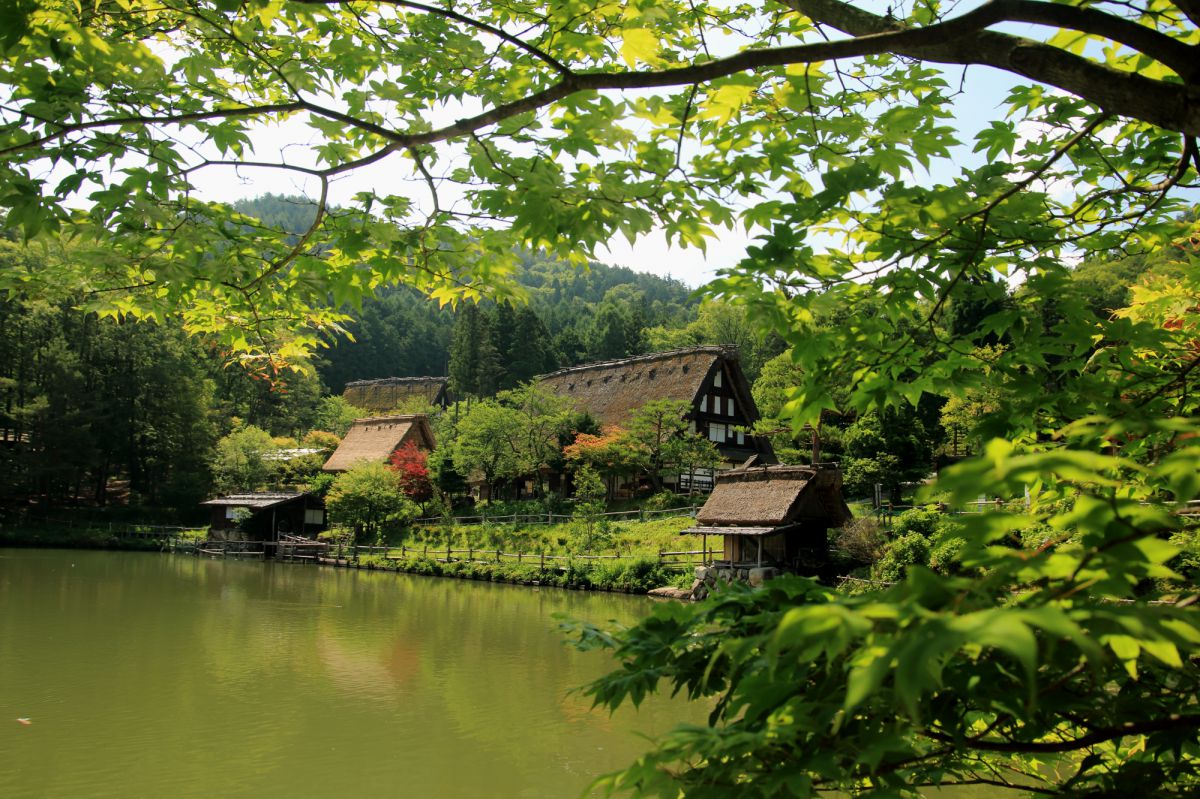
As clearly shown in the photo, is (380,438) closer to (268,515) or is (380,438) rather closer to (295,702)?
(268,515)

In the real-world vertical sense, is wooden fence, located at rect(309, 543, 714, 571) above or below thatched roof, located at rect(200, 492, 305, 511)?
below

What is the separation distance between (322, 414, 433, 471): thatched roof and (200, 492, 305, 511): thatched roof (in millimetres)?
3583

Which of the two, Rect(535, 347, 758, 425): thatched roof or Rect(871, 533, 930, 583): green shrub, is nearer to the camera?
Answer: Rect(871, 533, 930, 583): green shrub

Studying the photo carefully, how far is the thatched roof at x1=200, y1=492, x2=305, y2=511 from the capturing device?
28562 millimetres

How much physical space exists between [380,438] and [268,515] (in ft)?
20.3

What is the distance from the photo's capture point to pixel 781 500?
56.6 ft

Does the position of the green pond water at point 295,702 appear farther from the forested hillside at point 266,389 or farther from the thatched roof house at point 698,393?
the thatched roof house at point 698,393

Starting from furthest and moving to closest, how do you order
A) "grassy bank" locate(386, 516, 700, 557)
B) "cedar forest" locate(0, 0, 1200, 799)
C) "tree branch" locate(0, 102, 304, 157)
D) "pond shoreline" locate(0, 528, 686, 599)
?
1. "grassy bank" locate(386, 516, 700, 557)
2. "pond shoreline" locate(0, 528, 686, 599)
3. "tree branch" locate(0, 102, 304, 157)
4. "cedar forest" locate(0, 0, 1200, 799)

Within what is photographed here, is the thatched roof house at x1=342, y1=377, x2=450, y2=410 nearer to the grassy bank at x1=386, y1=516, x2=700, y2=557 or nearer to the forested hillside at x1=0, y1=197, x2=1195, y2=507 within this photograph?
the forested hillside at x1=0, y1=197, x2=1195, y2=507

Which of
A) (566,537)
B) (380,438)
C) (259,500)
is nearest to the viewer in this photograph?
(566,537)

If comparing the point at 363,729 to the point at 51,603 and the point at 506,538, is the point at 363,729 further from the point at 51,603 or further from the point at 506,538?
the point at 506,538

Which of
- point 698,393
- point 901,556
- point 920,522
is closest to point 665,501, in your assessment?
Result: point 698,393

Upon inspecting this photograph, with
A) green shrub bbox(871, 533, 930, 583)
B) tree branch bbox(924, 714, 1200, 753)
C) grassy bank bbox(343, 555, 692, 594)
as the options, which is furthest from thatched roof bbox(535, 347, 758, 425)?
tree branch bbox(924, 714, 1200, 753)

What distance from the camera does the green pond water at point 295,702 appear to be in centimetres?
613
